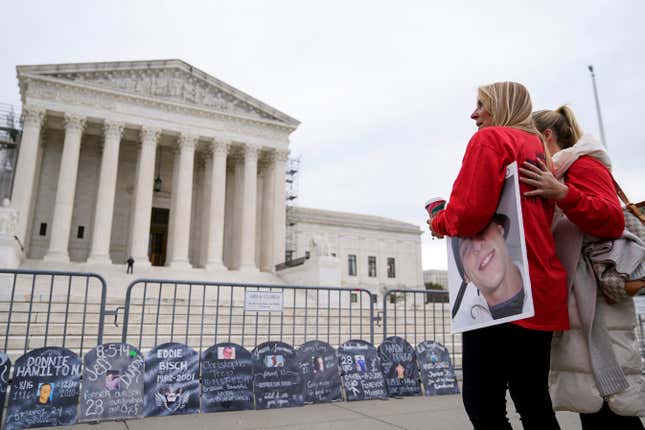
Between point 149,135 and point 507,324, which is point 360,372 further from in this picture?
point 149,135

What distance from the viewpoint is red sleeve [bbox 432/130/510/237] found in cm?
245

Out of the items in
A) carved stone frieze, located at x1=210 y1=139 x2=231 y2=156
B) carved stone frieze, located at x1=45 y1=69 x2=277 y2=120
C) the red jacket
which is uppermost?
carved stone frieze, located at x1=45 y1=69 x2=277 y2=120

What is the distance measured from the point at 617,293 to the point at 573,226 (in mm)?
438

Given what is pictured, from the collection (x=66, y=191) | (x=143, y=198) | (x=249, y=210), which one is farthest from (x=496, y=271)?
(x=249, y=210)

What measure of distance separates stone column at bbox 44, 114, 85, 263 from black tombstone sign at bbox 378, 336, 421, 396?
75.0 ft

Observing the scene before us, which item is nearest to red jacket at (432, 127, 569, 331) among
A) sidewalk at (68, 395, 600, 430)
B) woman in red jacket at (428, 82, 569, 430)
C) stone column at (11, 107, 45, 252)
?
woman in red jacket at (428, 82, 569, 430)

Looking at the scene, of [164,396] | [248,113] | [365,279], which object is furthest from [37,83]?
[365,279]

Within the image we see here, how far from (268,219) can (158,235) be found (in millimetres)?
8361

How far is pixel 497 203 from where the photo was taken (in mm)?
2473

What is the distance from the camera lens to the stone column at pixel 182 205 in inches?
1068

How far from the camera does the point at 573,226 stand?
275cm

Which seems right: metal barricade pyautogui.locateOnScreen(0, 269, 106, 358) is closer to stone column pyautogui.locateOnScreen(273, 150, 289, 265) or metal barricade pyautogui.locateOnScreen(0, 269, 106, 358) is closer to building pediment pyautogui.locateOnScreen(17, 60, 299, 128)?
stone column pyautogui.locateOnScreen(273, 150, 289, 265)

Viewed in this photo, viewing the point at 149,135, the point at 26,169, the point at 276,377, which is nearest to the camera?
the point at 276,377

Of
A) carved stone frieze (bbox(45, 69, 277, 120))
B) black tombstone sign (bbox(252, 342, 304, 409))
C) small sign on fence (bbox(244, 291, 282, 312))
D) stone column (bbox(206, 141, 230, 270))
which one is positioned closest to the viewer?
black tombstone sign (bbox(252, 342, 304, 409))
